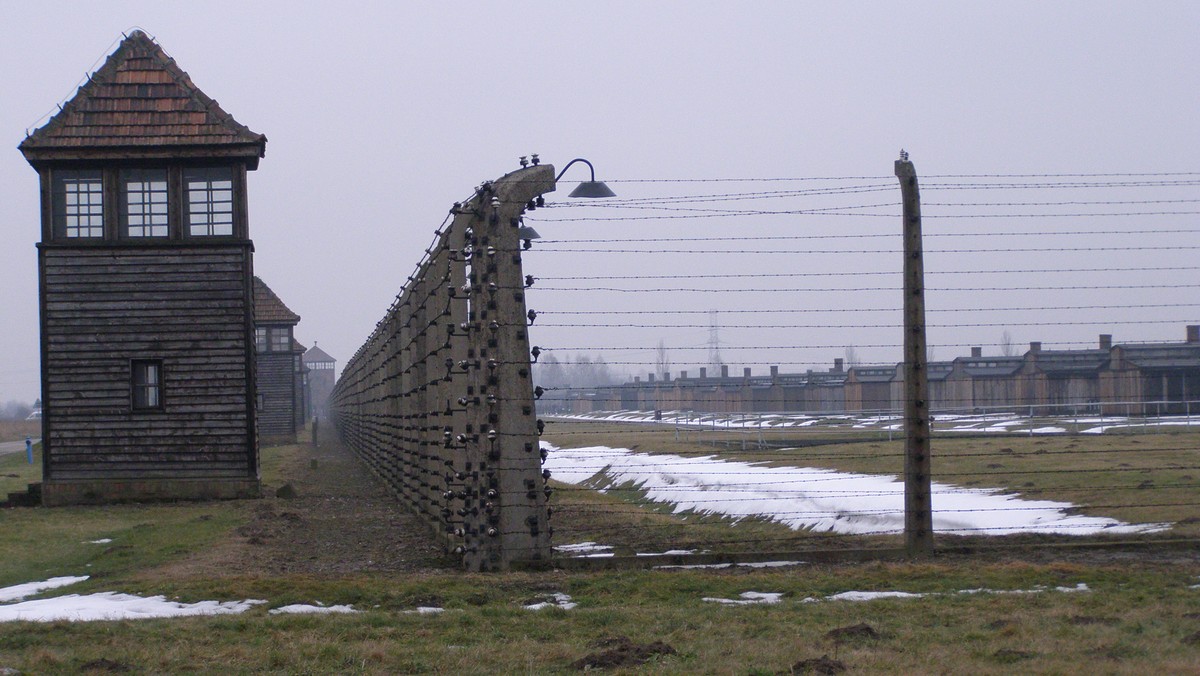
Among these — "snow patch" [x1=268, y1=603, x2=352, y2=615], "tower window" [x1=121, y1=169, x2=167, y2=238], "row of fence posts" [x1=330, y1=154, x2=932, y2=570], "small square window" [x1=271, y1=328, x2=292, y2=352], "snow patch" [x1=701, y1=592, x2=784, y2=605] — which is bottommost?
"snow patch" [x1=701, y1=592, x2=784, y2=605]

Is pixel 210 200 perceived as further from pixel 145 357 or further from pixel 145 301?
pixel 145 357

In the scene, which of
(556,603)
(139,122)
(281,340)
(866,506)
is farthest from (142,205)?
(281,340)

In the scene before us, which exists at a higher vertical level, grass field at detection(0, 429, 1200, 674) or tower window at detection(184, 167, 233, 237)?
tower window at detection(184, 167, 233, 237)

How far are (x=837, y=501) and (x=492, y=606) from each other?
9129 mm

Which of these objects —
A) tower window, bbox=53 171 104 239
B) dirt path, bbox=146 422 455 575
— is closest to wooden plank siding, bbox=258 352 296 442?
dirt path, bbox=146 422 455 575

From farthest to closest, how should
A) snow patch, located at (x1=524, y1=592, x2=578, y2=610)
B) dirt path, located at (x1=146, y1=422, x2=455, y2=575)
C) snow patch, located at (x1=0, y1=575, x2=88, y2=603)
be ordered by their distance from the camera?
dirt path, located at (x1=146, y1=422, x2=455, y2=575), snow patch, located at (x1=0, y1=575, x2=88, y2=603), snow patch, located at (x1=524, y1=592, x2=578, y2=610)

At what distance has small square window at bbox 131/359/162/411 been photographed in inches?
814

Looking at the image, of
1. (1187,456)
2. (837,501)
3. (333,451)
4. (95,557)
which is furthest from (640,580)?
(333,451)

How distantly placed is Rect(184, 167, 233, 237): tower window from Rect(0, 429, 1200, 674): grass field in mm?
10671

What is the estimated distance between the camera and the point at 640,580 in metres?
8.99

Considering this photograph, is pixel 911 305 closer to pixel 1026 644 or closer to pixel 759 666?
pixel 1026 644

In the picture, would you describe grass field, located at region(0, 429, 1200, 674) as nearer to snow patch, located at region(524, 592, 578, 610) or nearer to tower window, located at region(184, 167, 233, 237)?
snow patch, located at region(524, 592, 578, 610)

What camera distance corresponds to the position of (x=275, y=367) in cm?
5444

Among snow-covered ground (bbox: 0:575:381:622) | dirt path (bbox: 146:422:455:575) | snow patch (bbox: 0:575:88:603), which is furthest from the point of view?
dirt path (bbox: 146:422:455:575)
